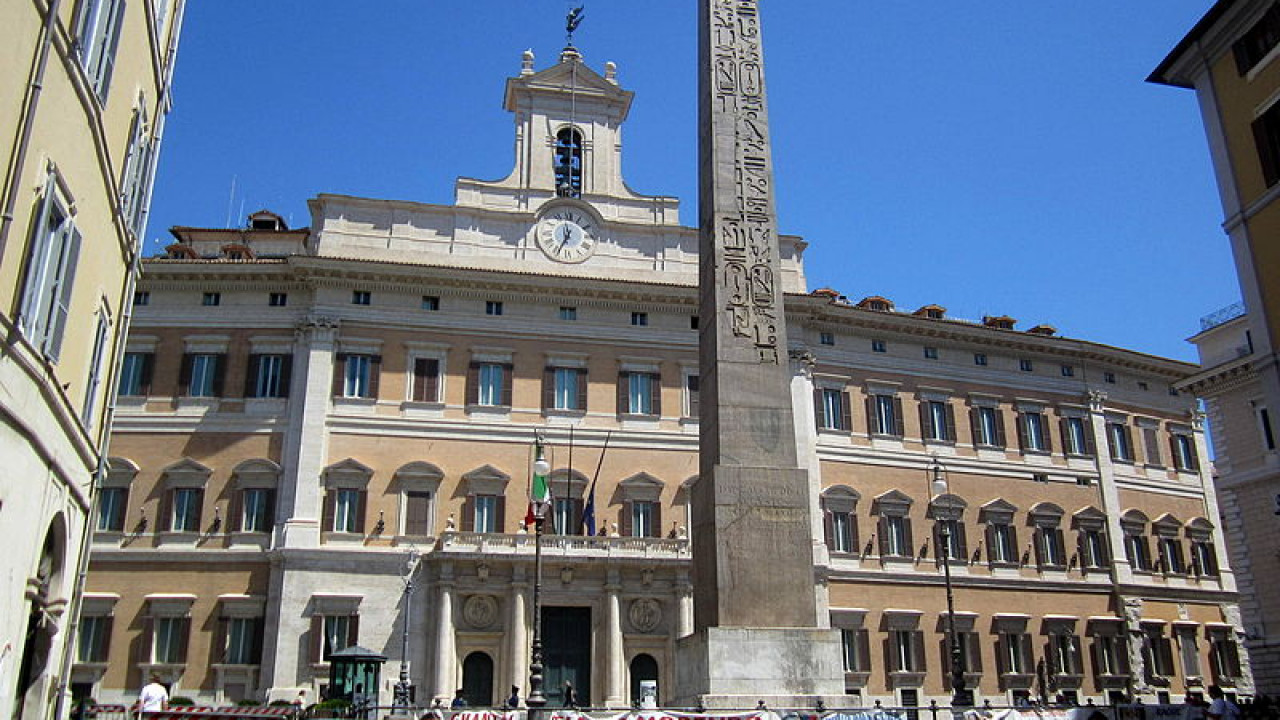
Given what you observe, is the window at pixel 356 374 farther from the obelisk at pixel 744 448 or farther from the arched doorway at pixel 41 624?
the arched doorway at pixel 41 624

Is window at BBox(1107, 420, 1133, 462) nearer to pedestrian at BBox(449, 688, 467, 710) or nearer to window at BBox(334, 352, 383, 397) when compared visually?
pedestrian at BBox(449, 688, 467, 710)

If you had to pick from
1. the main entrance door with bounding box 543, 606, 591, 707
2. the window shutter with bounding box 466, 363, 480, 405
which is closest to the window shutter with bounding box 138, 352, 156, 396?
the window shutter with bounding box 466, 363, 480, 405

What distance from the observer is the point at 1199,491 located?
38406mm

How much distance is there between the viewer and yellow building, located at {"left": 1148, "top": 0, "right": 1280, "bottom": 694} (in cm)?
1823

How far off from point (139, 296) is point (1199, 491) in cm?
3512

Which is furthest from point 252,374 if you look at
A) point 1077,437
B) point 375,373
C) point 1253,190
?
point 1077,437

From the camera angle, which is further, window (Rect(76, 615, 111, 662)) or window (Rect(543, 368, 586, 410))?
window (Rect(543, 368, 586, 410))

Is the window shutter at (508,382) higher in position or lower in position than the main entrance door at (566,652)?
higher

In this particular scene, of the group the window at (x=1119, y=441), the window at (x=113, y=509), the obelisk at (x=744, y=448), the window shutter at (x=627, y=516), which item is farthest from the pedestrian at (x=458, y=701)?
the window at (x=1119, y=441)

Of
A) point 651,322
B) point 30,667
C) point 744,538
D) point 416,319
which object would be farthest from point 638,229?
point 30,667

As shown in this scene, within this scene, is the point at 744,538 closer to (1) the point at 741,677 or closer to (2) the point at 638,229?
(1) the point at 741,677

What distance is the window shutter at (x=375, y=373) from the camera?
99.1 ft

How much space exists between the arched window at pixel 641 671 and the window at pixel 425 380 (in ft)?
29.4

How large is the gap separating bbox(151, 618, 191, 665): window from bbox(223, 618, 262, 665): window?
3.40 feet
